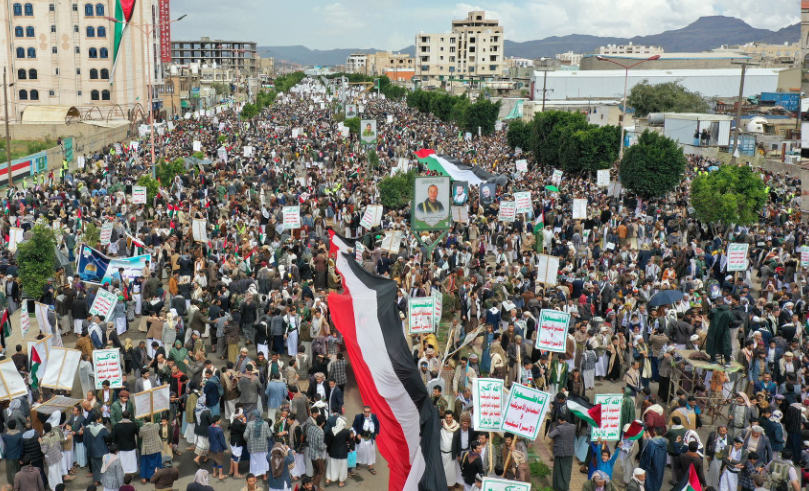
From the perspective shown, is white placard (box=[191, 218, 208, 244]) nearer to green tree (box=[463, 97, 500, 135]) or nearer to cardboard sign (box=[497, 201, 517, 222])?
cardboard sign (box=[497, 201, 517, 222])

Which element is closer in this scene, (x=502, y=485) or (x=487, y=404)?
(x=502, y=485)

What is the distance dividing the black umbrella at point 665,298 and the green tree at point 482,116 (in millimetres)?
47138

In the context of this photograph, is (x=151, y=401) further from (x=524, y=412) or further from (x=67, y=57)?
(x=67, y=57)

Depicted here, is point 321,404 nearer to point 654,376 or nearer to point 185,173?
point 654,376

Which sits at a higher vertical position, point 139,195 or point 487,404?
point 139,195

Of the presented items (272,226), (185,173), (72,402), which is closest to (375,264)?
(272,226)

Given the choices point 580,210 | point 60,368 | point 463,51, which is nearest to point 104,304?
point 60,368

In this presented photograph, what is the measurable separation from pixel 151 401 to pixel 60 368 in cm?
214

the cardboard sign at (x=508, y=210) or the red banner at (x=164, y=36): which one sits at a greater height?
the red banner at (x=164, y=36)

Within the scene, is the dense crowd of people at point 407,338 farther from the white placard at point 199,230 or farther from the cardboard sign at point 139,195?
the cardboard sign at point 139,195

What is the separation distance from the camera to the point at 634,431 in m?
10.9

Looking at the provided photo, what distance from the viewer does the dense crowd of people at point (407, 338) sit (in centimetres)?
1083

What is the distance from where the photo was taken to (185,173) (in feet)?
110

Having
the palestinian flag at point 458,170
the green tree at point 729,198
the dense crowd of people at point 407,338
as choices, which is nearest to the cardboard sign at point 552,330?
the dense crowd of people at point 407,338
